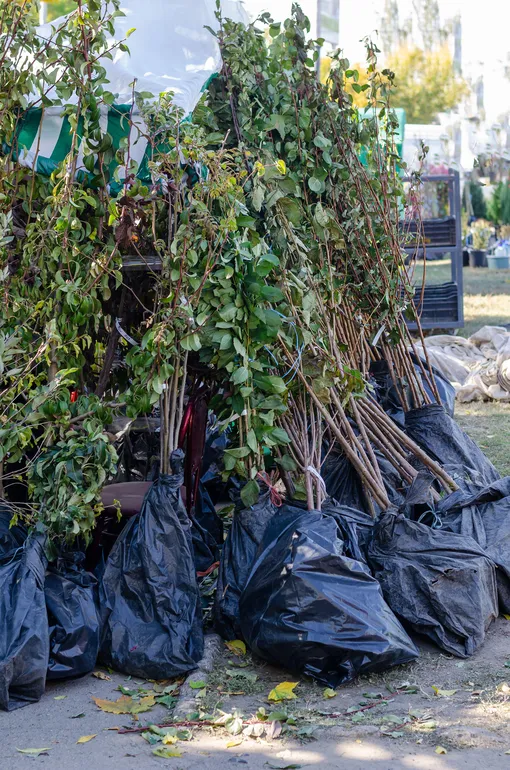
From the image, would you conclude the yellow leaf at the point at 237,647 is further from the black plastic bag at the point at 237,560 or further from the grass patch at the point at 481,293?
the grass patch at the point at 481,293

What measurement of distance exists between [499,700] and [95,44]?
115 inches

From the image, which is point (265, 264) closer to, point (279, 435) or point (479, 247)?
point (279, 435)

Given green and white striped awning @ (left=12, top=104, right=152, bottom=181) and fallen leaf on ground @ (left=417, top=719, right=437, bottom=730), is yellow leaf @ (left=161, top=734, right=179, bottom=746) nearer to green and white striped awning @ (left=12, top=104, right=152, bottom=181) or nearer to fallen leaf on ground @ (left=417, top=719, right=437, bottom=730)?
fallen leaf on ground @ (left=417, top=719, right=437, bottom=730)

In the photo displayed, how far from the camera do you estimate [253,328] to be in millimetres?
3396

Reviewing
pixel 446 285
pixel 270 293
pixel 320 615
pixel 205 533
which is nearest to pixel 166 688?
pixel 320 615

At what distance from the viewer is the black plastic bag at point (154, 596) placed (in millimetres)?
3127

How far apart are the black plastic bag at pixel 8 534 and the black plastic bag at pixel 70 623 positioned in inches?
10.8

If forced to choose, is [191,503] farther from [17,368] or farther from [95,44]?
[95,44]

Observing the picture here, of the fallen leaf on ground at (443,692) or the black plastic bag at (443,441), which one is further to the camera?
the black plastic bag at (443,441)

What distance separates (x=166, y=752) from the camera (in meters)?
2.61

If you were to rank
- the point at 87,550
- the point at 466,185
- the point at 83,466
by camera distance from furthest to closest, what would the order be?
the point at 466,185 < the point at 87,550 < the point at 83,466

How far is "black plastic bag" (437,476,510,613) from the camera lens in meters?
3.53

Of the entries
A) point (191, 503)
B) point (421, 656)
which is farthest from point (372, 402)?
point (421, 656)

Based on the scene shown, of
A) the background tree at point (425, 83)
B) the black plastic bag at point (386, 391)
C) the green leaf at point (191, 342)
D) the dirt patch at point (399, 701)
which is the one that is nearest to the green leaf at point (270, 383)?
the green leaf at point (191, 342)
